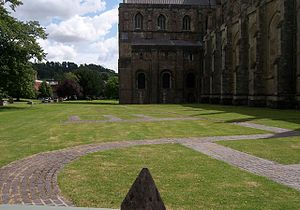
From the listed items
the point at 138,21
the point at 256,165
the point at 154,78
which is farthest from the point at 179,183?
the point at 138,21

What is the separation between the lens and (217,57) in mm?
55375

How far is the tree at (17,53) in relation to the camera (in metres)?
39.7

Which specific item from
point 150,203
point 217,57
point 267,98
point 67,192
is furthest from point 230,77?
point 150,203

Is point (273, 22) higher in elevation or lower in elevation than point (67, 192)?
higher

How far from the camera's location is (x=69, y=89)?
10900 cm

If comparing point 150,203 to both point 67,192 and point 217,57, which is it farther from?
point 217,57

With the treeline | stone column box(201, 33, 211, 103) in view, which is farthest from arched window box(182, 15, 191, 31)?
the treeline

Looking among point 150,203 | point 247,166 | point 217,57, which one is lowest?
point 247,166

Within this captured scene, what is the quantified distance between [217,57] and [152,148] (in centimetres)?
4556

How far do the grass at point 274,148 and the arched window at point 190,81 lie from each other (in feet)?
166

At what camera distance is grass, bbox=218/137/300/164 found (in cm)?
977

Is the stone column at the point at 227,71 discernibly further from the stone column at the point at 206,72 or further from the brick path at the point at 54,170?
the brick path at the point at 54,170

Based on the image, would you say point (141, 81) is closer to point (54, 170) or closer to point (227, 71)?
point (227, 71)

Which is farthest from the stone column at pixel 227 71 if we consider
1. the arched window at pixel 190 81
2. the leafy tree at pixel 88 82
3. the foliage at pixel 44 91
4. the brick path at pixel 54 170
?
the foliage at pixel 44 91
